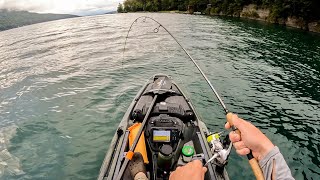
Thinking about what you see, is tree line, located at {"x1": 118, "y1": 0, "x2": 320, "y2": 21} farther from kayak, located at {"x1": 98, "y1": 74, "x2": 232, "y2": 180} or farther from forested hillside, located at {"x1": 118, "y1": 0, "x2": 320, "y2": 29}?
kayak, located at {"x1": 98, "y1": 74, "x2": 232, "y2": 180}

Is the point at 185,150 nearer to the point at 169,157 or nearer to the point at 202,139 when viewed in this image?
the point at 169,157

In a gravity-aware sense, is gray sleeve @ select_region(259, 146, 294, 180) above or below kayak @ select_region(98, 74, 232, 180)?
above

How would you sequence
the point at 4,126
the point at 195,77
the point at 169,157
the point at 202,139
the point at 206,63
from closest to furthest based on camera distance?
the point at 169,157 < the point at 202,139 < the point at 4,126 < the point at 195,77 < the point at 206,63

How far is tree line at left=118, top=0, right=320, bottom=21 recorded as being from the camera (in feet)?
133

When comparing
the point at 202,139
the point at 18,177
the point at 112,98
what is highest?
the point at 202,139

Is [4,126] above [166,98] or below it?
below

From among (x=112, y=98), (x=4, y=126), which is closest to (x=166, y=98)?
(x=112, y=98)

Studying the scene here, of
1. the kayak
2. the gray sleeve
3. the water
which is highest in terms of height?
the gray sleeve

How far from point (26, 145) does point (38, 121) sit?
79.1 inches

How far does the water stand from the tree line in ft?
59.1

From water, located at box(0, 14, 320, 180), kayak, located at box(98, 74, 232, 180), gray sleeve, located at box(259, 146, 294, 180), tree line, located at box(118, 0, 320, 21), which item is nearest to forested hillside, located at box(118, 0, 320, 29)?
tree line, located at box(118, 0, 320, 21)

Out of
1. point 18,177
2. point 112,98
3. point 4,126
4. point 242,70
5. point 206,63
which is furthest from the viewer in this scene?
point 206,63

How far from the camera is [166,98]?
926 centimetres

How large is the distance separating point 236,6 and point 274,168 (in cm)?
7405
